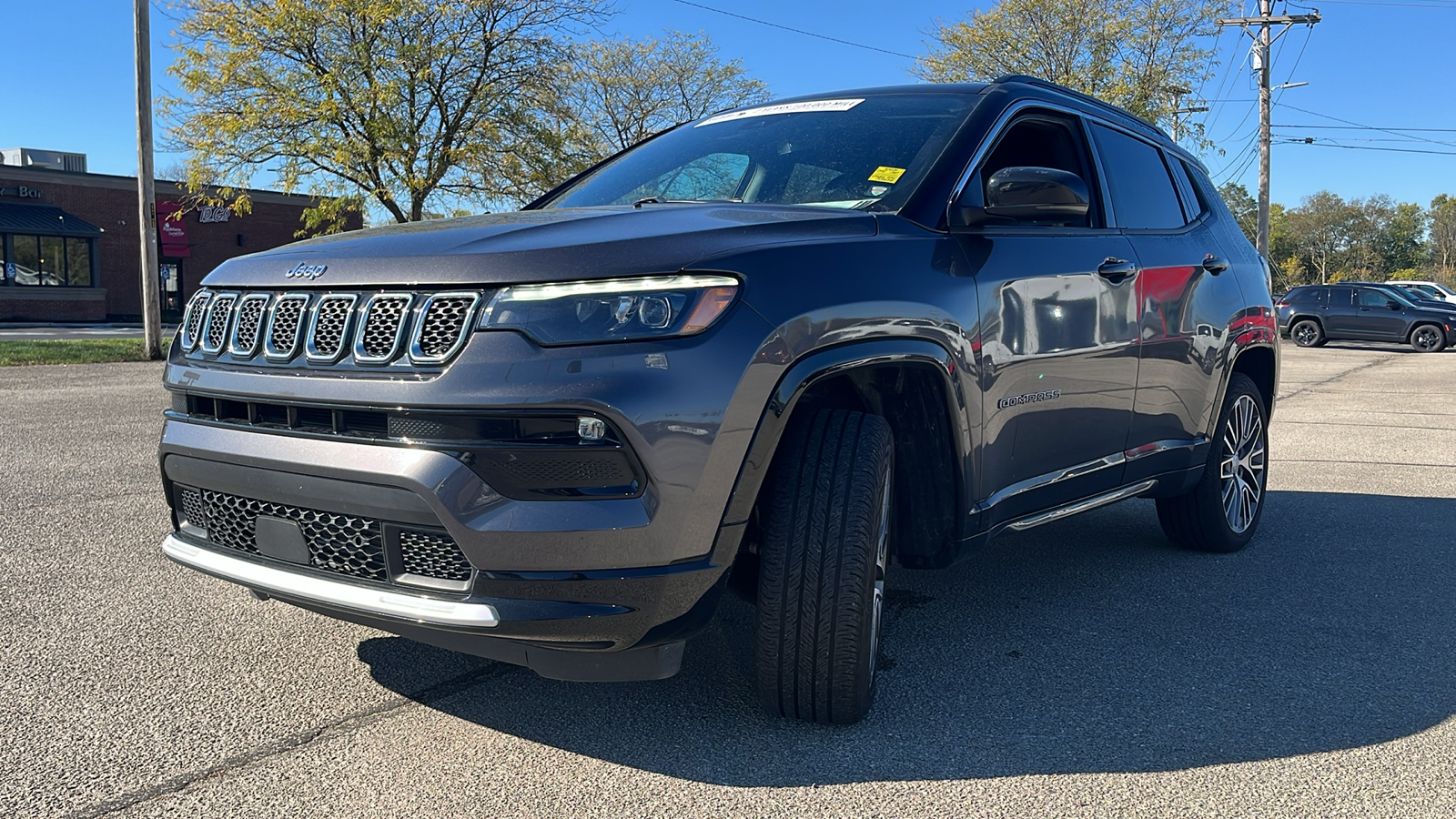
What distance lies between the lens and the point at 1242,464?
5.23m

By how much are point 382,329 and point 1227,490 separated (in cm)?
391

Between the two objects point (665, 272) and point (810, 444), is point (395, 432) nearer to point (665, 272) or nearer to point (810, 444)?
point (665, 272)

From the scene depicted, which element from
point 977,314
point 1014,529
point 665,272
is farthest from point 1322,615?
point 665,272

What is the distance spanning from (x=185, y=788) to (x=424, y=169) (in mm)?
24272

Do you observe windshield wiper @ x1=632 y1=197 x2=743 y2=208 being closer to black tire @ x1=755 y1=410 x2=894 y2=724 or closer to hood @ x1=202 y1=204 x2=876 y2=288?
hood @ x1=202 y1=204 x2=876 y2=288

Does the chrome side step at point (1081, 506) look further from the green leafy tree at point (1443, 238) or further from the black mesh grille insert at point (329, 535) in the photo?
the green leafy tree at point (1443, 238)

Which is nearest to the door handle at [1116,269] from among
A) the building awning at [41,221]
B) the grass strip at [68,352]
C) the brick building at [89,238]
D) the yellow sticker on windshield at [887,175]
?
the yellow sticker on windshield at [887,175]

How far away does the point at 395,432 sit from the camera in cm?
248

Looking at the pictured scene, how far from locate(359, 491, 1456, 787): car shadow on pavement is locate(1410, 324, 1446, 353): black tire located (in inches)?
976

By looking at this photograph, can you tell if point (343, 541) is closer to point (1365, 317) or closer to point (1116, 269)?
point (1116, 269)

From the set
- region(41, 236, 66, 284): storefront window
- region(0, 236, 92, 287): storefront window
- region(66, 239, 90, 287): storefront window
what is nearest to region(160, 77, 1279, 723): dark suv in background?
region(0, 236, 92, 287): storefront window

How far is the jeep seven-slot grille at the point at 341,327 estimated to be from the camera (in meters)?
2.50

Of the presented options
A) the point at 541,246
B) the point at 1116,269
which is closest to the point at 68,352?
the point at 1116,269

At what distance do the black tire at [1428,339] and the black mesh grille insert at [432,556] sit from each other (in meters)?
28.8
